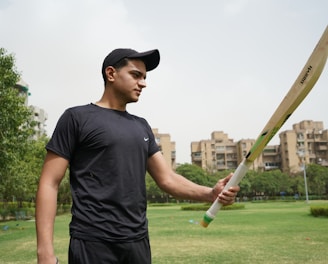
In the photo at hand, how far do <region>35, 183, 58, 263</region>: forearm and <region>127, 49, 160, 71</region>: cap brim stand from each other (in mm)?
1098

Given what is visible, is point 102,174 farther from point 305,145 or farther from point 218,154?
point 218,154

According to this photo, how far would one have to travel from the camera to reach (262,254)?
912 centimetres

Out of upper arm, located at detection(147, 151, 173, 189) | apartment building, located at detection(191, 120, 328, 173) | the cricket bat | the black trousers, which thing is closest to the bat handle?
the cricket bat

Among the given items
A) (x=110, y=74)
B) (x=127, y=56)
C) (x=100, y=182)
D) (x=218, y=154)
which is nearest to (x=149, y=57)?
(x=127, y=56)

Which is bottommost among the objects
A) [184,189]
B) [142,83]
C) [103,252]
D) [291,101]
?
[103,252]

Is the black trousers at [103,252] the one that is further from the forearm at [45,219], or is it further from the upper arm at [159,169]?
the upper arm at [159,169]

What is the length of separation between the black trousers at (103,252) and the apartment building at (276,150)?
308ft

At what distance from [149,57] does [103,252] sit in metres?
1.40

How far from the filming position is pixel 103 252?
7.56 feet

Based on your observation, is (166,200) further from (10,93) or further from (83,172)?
(83,172)

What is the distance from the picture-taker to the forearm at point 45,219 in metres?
2.22

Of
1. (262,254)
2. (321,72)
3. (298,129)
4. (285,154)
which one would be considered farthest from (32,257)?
(298,129)

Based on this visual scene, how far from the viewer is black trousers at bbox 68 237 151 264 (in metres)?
2.30

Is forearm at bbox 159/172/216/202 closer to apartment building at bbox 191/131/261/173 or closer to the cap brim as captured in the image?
the cap brim
